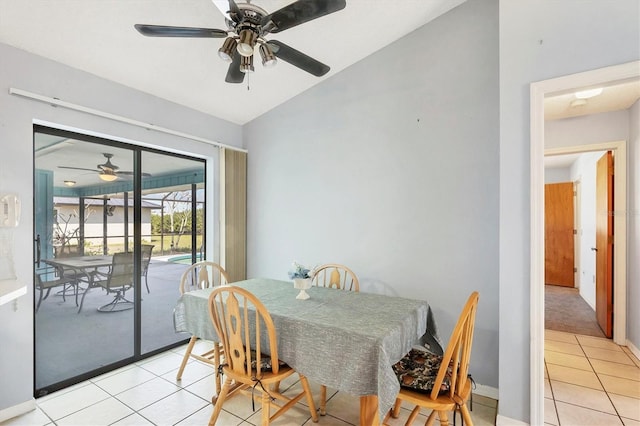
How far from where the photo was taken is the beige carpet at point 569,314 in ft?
12.2

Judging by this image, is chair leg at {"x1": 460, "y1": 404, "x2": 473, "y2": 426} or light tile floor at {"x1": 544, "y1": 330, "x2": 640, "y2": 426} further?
light tile floor at {"x1": 544, "y1": 330, "x2": 640, "y2": 426}

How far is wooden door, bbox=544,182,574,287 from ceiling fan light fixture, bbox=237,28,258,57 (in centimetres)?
626

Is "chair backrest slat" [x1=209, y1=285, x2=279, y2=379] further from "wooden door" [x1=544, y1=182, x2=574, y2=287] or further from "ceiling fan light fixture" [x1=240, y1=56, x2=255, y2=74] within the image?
"wooden door" [x1=544, y1=182, x2=574, y2=287]

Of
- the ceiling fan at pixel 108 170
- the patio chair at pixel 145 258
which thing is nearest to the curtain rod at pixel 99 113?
the ceiling fan at pixel 108 170

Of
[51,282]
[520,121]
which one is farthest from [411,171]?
[51,282]

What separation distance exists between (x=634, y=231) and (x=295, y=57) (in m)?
3.65

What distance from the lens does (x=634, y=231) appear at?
3055 mm

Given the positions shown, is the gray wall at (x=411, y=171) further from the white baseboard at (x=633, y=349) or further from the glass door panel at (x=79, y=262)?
the white baseboard at (x=633, y=349)

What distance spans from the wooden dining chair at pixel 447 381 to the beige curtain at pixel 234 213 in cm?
249

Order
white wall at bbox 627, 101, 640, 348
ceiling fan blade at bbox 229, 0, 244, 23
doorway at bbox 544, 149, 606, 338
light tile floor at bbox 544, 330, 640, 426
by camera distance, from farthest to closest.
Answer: doorway at bbox 544, 149, 606, 338, white wall at bbox 627, 101, 640, 348, light tile floor at bbox 544, 330, 640, 426, ceiling fan blade at bbox 229, 0, 244, 23

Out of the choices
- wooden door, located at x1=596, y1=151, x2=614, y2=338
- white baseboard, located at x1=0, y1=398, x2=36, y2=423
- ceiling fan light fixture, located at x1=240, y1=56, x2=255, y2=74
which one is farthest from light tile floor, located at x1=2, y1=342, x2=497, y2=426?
ceiling fan light fixture, located at x1=240, y1=56, x2=255, y2=74

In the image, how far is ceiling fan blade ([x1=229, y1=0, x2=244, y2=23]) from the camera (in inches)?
57.5

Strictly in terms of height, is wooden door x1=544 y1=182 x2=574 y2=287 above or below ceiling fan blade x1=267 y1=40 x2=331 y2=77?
below

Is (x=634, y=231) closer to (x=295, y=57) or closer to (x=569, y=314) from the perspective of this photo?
(x=569, y=314)
